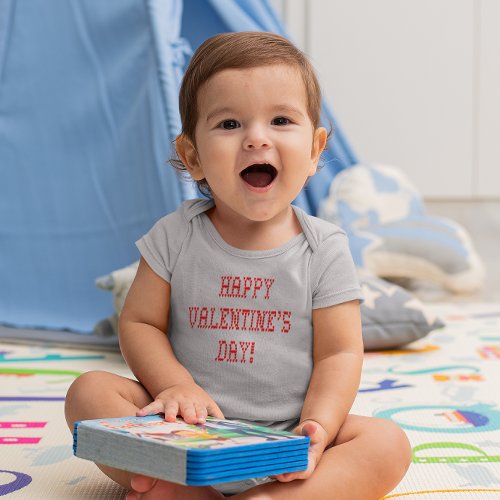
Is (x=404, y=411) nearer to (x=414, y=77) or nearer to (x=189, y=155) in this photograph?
(x=189, y=155)

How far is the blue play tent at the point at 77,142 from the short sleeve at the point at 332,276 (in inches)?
30.3

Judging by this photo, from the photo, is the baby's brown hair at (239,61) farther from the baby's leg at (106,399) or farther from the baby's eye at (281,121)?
the baby's leg at (106,399)

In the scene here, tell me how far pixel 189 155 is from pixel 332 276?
0.57 feet

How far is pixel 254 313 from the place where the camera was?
786 millimetres

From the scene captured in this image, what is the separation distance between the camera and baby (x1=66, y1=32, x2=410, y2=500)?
0.75m

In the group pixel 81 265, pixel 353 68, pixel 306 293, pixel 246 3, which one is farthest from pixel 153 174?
pixel 353 68

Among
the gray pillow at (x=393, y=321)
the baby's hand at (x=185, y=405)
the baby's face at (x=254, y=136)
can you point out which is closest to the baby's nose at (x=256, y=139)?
the baby's face at (x=254, y=136)

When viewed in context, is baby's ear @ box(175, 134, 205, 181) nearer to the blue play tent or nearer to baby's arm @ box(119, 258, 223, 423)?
baby's arm @ box(119, 258, 223, 423)

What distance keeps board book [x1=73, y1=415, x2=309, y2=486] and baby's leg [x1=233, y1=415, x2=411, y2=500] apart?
28mm

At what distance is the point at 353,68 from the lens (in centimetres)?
340

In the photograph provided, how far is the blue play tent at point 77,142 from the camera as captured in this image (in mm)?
1606

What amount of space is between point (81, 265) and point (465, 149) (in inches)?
86.7

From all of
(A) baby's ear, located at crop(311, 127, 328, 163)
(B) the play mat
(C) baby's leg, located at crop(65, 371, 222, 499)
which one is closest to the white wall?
(B) the play mat

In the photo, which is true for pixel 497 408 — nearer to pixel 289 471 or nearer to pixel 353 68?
pixel 289 471
